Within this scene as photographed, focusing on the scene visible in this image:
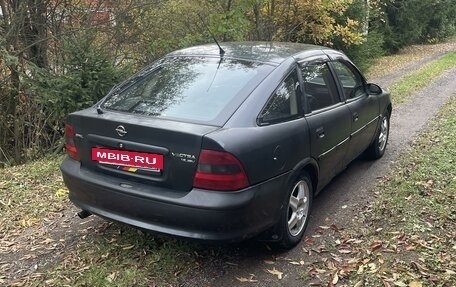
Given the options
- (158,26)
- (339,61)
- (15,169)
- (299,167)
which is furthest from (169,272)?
(158,26)

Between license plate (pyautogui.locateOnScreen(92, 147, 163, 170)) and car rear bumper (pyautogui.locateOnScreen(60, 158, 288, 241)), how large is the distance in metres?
0.13

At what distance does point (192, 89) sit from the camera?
3.79m

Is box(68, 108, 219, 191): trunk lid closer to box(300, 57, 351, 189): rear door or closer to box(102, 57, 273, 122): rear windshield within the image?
box(102, 57, 273, 122): rear windshield

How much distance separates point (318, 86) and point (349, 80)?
910mm

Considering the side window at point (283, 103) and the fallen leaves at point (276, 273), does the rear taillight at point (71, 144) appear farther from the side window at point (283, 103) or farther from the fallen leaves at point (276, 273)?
the fallen leaves at point (276, 273)

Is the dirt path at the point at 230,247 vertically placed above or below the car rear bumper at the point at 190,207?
below

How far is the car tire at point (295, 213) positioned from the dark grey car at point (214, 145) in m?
0.01

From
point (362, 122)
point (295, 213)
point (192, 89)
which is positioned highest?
point (192, 89)

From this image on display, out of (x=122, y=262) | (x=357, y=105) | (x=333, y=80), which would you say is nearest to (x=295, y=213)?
(x=122, y=262)

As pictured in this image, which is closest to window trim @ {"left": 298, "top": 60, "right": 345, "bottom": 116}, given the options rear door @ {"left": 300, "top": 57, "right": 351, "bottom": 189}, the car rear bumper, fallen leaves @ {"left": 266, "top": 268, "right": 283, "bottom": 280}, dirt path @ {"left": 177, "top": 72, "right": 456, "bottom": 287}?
rear door @ {"left": 300, "top": 57, "right": 351, "bottom": 189}

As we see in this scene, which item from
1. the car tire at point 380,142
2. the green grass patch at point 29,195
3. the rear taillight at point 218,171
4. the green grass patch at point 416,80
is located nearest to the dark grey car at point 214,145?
the rear taillight at point 218,171

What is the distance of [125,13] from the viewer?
9.44 m

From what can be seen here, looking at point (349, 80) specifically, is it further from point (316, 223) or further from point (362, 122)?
point (316, 223)

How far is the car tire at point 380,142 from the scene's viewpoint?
5973 mm
